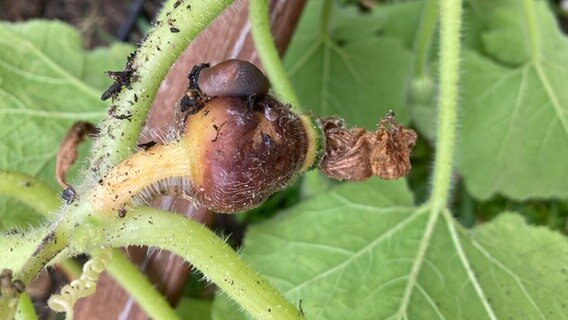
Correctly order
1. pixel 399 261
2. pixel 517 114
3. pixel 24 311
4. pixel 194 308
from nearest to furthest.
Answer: pixel 24 311
pixel 399 261
pixel 517 114
pixel 194 308

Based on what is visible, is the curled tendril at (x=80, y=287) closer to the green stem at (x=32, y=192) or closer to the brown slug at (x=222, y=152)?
the brown slug at (x=222, y=152)

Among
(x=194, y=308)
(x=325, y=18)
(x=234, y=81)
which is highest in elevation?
(x=234, y=81)

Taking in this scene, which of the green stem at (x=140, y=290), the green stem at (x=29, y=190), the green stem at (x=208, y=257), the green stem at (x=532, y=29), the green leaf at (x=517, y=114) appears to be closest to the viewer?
the green stem at (x=208, y=257)

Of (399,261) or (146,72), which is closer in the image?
(146,72)

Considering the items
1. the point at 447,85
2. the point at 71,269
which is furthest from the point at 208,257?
the point at 447,85

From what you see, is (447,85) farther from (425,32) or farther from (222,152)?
(222,152)

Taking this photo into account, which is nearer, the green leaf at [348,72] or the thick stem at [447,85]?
the thick stem at [447,85]

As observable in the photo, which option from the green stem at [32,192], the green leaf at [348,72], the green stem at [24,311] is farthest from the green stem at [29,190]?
the green leaf at [348,72]
